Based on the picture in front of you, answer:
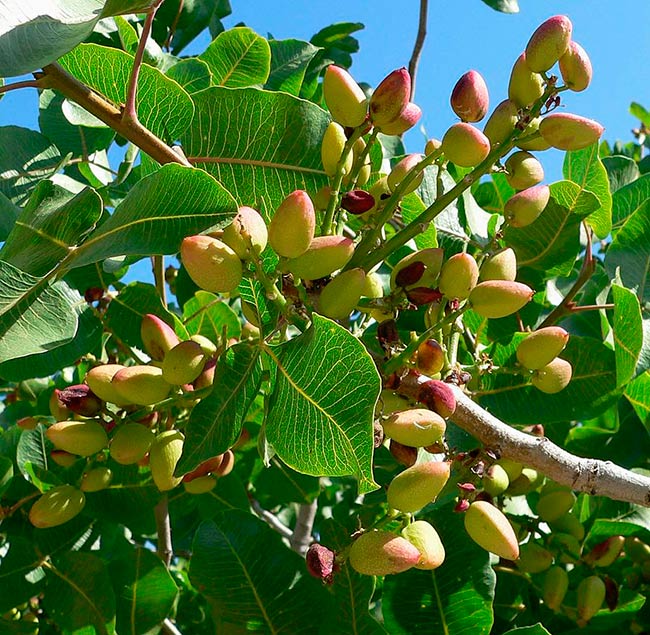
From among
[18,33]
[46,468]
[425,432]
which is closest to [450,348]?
[425,432]

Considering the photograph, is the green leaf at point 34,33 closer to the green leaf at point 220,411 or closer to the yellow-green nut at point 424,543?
the green leaf at point 220,411

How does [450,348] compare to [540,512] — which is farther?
[540,512]

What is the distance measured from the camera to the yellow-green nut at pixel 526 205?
975mm

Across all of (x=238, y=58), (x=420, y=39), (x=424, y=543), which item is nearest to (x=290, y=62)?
(x=238, y=58)

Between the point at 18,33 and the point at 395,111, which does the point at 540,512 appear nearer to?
the point at 395,111

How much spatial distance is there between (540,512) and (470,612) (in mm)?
285

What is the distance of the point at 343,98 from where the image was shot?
91cm

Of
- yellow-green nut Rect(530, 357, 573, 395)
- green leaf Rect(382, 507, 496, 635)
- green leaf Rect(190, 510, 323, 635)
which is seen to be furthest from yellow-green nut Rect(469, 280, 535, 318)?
green leaf Rect(190, 510, 323, 635)

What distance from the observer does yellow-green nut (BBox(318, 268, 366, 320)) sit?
0.81 meters

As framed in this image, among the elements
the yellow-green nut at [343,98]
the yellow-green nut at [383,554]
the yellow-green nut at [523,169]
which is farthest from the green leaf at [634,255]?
the yellow-green nut at [383,554]

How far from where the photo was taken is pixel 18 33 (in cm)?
65

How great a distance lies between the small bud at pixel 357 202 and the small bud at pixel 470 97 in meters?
0.18

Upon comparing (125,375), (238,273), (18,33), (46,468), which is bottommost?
(46,468)

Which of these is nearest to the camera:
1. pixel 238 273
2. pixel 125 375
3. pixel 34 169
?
pixel 238 273
